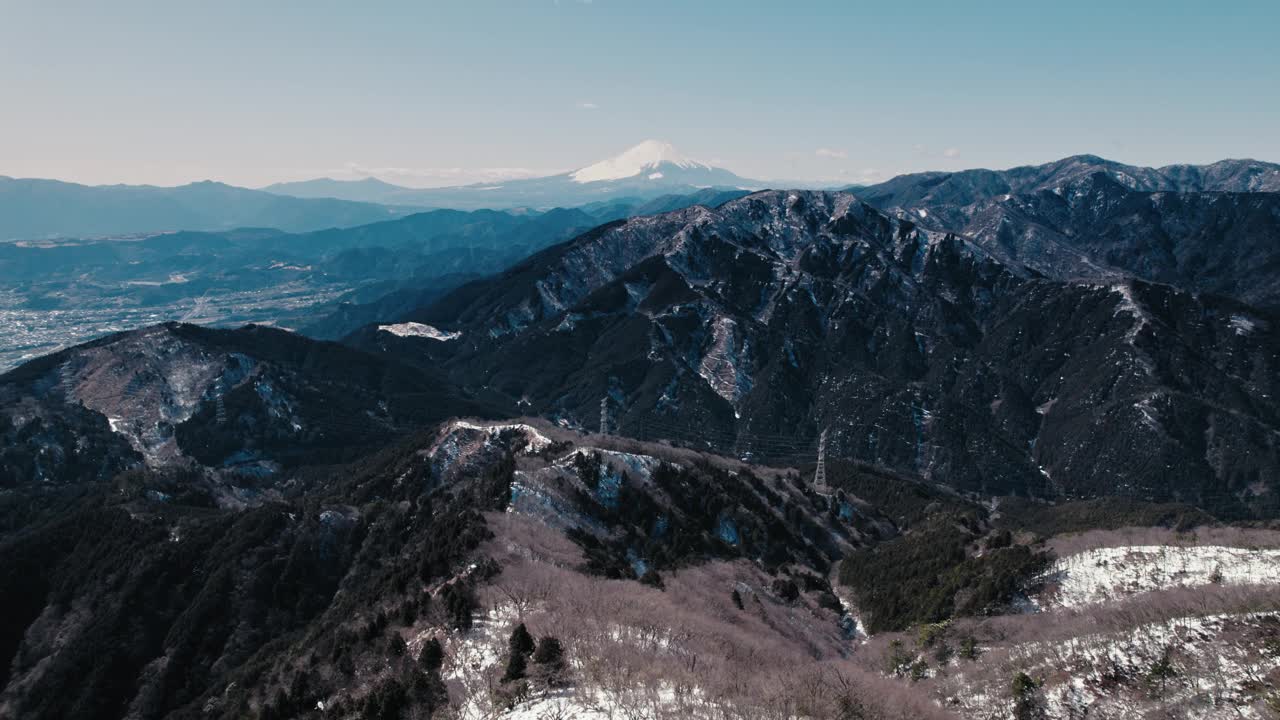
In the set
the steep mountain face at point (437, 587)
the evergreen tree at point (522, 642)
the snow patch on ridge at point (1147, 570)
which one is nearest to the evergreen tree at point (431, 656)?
the steep mountain face at point (437, 587)

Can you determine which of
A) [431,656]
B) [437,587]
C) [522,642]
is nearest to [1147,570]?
[522,642]

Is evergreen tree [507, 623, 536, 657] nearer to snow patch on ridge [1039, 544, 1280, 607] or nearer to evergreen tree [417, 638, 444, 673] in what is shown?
evergreen tree [417, 638, 444, 673]

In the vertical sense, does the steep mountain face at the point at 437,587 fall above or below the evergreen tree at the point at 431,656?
below

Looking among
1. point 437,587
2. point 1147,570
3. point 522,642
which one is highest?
point 522,642

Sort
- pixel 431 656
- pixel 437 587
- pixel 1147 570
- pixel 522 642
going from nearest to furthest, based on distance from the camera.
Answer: pixel 522 642 → pixel 431 656 → pixel 1147 570 → pixel 437 587

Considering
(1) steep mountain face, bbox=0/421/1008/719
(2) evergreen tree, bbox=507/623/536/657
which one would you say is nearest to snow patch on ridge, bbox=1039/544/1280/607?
(1) steep mountain face, bbox=0/421/1008/719

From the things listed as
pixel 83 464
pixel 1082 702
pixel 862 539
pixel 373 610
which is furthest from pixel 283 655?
pixel 83 464

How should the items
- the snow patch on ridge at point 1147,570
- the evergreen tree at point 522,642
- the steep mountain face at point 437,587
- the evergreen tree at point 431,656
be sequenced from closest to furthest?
the evergreen tree at point 522,642 → the evergreen tree at point 431,656 → the steep mountain face at point 437,587 → the snow patch on ridge at point 1147,570

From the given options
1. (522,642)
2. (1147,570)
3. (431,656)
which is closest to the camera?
(522,642)

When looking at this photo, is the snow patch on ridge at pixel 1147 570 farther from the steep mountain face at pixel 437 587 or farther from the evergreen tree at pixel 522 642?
the evergreen tree at pixel 522 642

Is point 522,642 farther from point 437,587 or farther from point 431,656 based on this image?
point 437,587

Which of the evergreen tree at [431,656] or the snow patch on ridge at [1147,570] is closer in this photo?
the evergreen tree at [431,656]

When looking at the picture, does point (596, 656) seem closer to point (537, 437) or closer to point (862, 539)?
point (537, 437)
